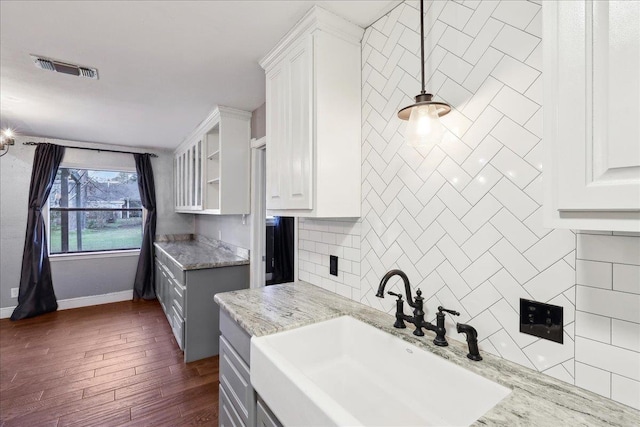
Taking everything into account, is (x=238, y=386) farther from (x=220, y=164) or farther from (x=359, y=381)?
(x=220, y=164)

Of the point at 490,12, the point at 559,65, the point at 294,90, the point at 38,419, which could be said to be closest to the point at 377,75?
the point at 294,90

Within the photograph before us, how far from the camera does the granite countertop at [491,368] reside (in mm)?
764

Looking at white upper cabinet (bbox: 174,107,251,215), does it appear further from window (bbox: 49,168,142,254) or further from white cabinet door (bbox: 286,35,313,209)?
window (bbox: 49,168,142,254)

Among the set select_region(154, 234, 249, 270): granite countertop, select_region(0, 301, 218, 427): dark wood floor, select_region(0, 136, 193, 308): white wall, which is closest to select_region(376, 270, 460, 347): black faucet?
select_region(0, 301, 218, 427): dark wood floor

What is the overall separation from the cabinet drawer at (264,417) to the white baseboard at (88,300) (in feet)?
14.6

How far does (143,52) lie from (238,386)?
6.77 ft

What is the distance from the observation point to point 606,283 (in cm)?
85

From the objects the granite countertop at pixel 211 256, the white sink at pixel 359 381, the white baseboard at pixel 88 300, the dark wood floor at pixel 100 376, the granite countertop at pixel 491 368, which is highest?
the granite countertop at pixel 211 256

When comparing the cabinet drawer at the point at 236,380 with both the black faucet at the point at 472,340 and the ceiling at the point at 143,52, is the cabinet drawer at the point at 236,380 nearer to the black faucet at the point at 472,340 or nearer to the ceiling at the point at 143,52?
the black faucet at the point at 472,340

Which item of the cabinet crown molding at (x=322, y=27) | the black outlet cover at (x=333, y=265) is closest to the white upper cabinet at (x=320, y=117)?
the cabinet crown molding at (x=322, y=27)

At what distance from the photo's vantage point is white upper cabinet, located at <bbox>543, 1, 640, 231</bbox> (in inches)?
22.5

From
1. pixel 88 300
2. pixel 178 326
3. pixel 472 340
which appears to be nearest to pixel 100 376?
pixel 178 326

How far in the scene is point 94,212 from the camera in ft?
14.9

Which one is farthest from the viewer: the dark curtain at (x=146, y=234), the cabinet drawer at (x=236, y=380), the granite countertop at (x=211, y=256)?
the dark curtain at (x=146, y=234)
